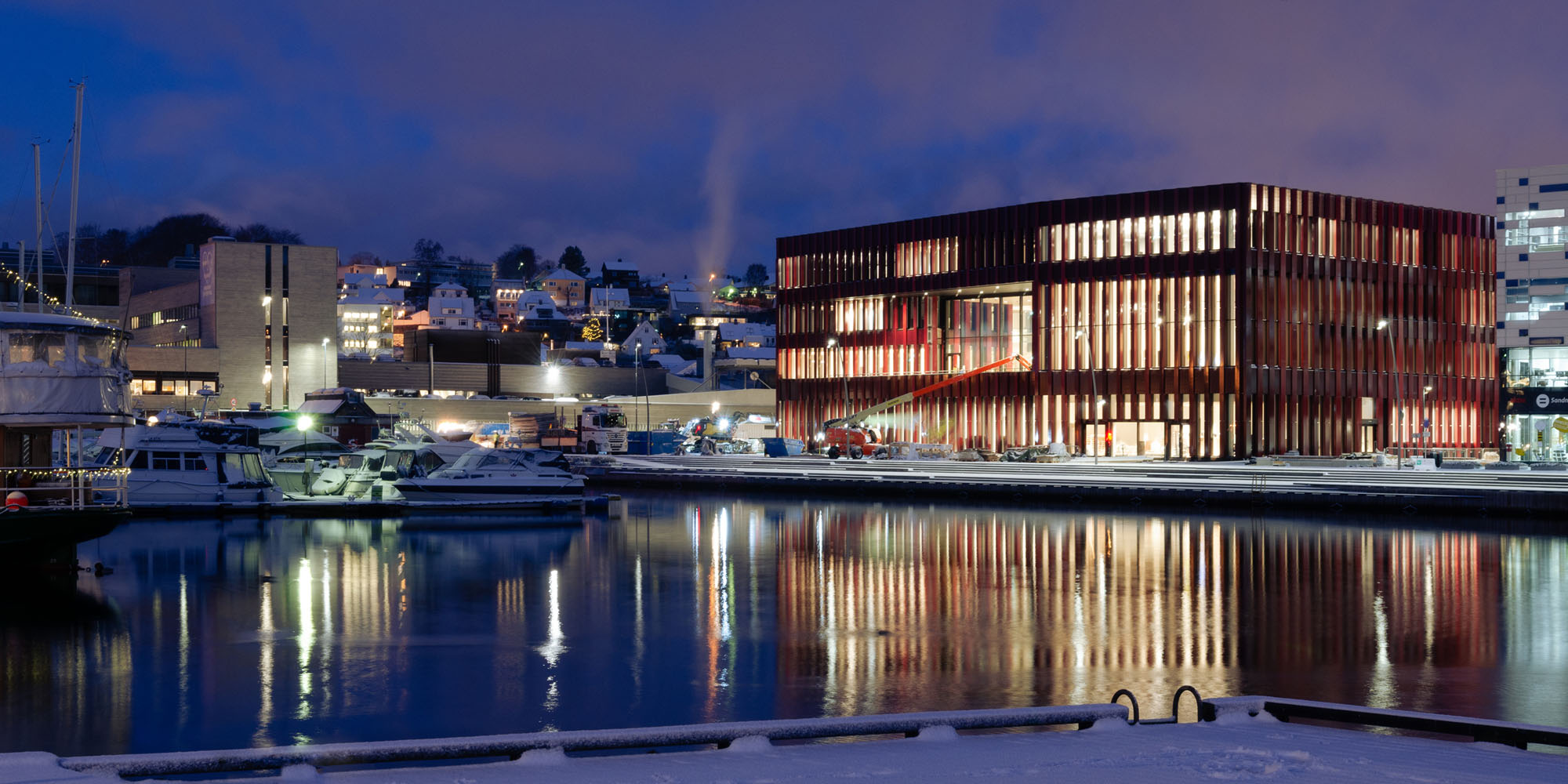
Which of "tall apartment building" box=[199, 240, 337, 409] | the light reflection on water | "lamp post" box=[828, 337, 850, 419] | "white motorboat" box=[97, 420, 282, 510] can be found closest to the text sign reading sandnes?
"lamp post" box=[828, 337, 850, 419]

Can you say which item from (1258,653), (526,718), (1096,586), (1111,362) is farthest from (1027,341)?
(526,718)

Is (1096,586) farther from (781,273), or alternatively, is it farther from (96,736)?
(781,273)

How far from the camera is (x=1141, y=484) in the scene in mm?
60969

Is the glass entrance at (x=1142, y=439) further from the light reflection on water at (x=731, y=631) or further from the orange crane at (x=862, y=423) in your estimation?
the light reflection on water at (x=731, y=631)

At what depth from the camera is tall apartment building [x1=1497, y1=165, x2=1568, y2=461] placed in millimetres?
84000

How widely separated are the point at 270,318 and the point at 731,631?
10222 cm

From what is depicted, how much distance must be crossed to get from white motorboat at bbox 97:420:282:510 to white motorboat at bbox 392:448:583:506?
17.2 feet

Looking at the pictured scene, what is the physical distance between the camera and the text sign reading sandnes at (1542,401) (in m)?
83.1

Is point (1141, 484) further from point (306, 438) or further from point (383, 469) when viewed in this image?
point (306, 438)

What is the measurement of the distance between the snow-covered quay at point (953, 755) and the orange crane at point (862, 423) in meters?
75.9

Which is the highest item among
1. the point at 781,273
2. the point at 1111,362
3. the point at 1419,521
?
the point at 781,273

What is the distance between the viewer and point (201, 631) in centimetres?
2427

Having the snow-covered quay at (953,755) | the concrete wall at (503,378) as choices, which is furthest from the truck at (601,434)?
the snow-covered quay at (953,755)

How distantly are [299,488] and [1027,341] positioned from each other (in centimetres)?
5939
